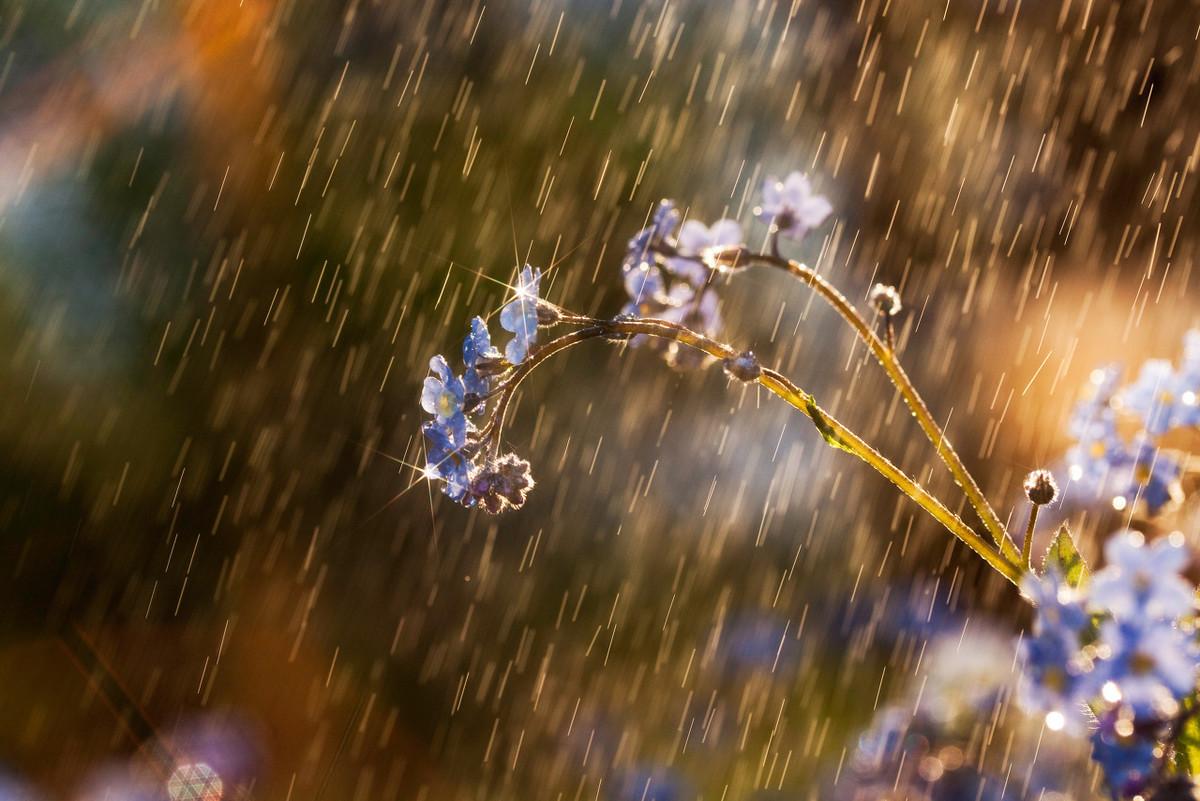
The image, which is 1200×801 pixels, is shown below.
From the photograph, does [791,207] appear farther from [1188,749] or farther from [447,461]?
[1188,749]

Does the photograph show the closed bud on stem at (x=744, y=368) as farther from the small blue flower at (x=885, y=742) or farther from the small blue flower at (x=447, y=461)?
the small blue flower at (x=885, y=742)

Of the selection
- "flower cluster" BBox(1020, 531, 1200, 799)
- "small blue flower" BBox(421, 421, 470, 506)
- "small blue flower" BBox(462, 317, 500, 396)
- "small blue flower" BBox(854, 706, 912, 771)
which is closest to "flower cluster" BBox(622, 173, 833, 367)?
"small blue flower" BBox(462, 317, 500, 396)

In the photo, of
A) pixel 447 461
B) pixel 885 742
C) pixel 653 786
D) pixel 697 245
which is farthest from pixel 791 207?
pixel 653 786

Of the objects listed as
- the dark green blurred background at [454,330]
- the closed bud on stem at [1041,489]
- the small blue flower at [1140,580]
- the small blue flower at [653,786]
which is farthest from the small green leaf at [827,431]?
the dark green blurred background at [454,330]

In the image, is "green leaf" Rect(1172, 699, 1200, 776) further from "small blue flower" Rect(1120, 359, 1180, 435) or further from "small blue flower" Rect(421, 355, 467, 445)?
"small blue flower" Rect(421, 355, 467, 445)

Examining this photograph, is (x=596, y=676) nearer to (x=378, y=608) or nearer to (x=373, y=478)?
(x=378, y=608)
